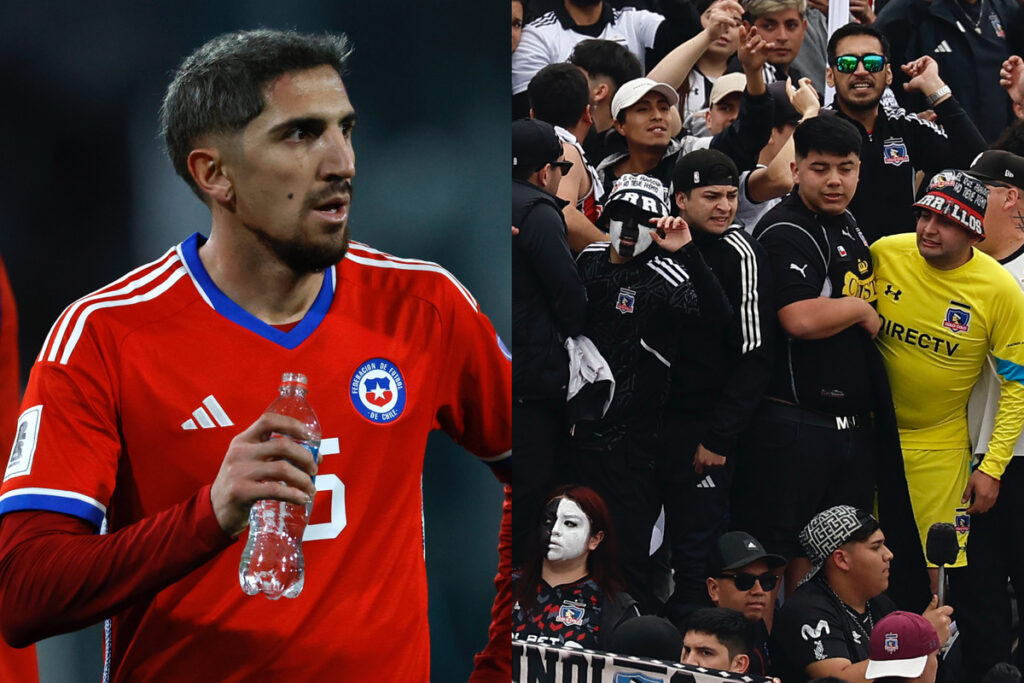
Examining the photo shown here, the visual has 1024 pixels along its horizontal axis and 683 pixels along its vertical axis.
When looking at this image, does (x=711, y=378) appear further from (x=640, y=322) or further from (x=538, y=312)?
(x=538, y=312)

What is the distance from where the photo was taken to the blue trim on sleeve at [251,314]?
2.15 m

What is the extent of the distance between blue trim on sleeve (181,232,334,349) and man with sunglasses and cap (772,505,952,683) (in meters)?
1.19

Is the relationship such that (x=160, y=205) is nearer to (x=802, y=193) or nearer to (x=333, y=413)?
(x=333, y=413)

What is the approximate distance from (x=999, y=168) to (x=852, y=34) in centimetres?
43

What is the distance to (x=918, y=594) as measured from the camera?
2441 millimetres

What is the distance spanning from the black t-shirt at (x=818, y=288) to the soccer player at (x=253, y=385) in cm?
76

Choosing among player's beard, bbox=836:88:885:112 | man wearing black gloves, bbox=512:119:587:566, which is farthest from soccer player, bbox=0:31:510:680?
player's beard, bbox=836:88:885:112

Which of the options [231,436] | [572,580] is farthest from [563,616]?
[231,436]

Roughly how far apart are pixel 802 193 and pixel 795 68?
28cm

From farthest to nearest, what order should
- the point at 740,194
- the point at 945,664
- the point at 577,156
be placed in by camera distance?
the point at 577,156
the point at 740,194
the point at 945,664

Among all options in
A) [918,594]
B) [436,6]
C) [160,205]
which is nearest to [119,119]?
[160,205]

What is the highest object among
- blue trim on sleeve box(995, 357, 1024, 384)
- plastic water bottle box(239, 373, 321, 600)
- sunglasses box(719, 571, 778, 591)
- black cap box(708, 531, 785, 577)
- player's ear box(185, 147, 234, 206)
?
player's ear box(185, 147, 234, 206)

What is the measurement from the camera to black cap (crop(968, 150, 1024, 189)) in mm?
2309

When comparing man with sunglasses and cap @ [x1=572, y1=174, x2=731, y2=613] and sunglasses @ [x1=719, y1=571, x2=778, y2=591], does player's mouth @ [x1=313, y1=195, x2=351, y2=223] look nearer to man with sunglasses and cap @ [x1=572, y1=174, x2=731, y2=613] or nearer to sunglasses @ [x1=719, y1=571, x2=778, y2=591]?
man with sunglasses and cap @ [x1=572, y1=174, x2=731, y2=613]
